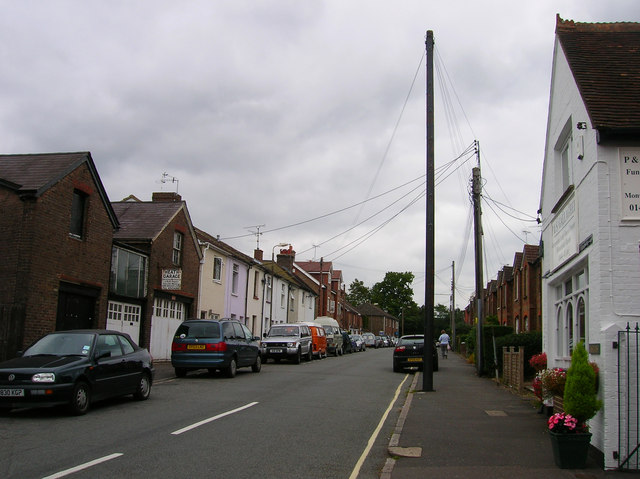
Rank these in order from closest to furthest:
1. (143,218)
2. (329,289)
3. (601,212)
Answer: (601,212) < (143,218) < (329,289)

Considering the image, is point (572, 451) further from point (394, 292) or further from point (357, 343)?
point (394, 292)

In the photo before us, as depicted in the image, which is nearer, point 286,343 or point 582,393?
point 582,393

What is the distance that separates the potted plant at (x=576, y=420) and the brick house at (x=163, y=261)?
17.6 m

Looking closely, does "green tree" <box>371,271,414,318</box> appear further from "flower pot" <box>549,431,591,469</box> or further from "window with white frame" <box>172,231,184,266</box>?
"flower pot" <box>549,431,591,469</box>

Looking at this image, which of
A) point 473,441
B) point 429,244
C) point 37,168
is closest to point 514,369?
point 429,244

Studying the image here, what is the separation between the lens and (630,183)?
772 cm

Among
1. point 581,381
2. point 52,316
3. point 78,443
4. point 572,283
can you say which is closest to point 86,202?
point 52,316

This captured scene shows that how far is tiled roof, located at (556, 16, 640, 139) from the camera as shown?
311 inches

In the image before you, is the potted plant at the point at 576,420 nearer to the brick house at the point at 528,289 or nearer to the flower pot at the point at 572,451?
the flower pot at the point at 572,451

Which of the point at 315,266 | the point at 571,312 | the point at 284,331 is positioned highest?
the point at 315,266

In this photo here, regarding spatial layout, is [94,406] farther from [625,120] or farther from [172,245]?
[172,245]

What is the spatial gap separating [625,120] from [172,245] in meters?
20.1

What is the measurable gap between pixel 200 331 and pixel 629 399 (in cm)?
1359

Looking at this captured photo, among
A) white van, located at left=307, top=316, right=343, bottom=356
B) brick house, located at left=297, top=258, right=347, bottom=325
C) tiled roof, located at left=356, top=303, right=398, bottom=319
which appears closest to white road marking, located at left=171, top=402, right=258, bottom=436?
white van, located at left=307, top=316, right=343, bottom=356
